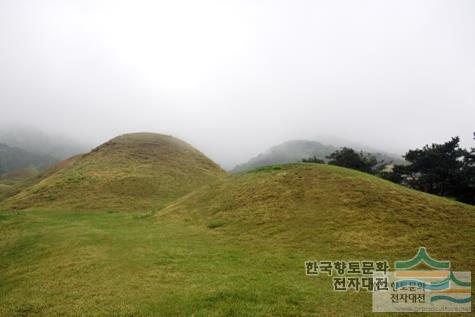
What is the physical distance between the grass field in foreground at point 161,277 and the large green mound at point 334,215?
53.3 inches

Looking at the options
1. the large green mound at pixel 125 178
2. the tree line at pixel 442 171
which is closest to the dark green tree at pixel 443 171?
the tree line at pixel 442 171

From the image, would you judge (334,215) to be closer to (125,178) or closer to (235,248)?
(235,248)

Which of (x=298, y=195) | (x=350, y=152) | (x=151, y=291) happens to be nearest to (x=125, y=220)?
(x=298, y=195)

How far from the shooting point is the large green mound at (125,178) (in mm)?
35062

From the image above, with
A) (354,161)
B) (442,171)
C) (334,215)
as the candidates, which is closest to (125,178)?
(334,215)

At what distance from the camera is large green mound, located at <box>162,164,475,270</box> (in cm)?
1405

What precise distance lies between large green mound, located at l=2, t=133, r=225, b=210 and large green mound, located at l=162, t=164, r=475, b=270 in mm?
12724

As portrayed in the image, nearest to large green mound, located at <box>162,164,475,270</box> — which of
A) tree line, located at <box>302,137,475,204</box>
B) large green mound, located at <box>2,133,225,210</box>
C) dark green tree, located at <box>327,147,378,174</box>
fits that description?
large green mound, located at <box>2,133,225,210</box>

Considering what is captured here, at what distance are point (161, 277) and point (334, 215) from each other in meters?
10.3

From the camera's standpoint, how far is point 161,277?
11414 millimetres

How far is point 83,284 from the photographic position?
11172 millimetres

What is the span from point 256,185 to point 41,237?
592 inches

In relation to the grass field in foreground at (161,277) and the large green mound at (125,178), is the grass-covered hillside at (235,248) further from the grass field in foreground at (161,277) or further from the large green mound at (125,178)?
the large green mound at (125,178)

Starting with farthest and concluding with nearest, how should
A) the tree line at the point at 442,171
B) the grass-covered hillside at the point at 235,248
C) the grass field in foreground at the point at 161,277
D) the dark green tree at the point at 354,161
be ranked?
the dark green tree at the point at 354,161
the tree line at the point at 442,171
the grass-covered hillside at the point at 235,248
the grass field in foreground at the point at 161,277
